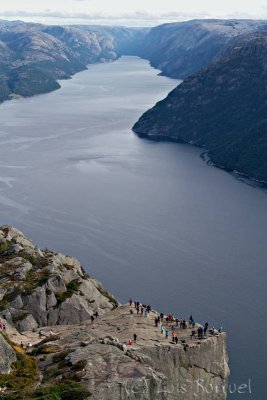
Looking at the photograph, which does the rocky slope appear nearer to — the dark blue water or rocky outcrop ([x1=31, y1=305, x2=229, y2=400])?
rocky outcrop ([x1=31, y1=305, x2=229, y2=400])

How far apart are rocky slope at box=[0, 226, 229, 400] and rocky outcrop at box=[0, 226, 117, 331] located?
4.9 inches

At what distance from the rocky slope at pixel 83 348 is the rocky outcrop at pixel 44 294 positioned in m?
0.12

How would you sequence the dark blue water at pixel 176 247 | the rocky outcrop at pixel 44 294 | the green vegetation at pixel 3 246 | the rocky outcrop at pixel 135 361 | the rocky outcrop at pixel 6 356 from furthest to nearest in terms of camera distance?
the dark blue water at pixel 176 247 → the green vegetation at pixel 3 246 → the rocky outcrop at pixel 44 294 → the rocky outcrop at pixel 6 356 → the rocky outcrop at pixel 135 361

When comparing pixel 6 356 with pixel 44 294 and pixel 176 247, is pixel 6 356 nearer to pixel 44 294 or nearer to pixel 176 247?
pixel 44 294

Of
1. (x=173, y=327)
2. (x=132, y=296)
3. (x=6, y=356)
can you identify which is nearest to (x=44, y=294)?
(x=173, y=327)

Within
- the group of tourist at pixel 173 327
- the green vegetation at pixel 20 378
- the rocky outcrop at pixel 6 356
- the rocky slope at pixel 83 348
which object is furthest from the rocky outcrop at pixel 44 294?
the rocky outcrop at pixel 6 356

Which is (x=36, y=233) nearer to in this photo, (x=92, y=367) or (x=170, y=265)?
(x=170, y=265)

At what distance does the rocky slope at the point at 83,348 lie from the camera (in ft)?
160

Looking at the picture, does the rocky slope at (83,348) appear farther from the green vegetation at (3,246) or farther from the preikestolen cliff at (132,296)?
the green vegetation at (3,246)

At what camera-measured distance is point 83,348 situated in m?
54.2

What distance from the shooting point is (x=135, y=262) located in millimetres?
139875

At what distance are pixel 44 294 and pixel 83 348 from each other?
22.5 m

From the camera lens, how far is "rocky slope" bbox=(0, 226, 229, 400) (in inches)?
1916

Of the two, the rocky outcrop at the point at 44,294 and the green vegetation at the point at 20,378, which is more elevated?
the green vegetation at the point at 20,378
